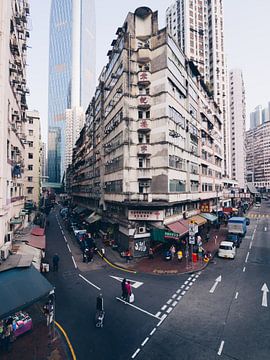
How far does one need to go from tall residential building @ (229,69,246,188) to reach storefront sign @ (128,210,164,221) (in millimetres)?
101861

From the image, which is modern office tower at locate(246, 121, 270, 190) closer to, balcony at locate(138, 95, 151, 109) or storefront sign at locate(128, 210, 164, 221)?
balcony at locate(138, 95, 151, 109)

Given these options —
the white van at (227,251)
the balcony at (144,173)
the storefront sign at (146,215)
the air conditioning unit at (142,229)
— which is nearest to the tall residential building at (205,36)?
the balcony at (144,173)

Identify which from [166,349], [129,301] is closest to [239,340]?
[166,349]

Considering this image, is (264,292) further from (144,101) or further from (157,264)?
(144,101)

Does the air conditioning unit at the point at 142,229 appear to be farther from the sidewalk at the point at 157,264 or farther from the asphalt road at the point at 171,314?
the asphalt road at the point at 171,314

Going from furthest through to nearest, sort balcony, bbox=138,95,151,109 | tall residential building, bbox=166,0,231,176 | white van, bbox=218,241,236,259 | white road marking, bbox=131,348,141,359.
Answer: tall residential building, bbox=166,0,231,176 < balcony, bbox=138,95,151,109 < white van, bbox=218,241,236,259 < white road marking, bbox=131,348,141,359

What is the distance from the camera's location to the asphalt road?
12.4m

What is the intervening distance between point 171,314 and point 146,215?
1503 cm

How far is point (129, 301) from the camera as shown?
58.9ft

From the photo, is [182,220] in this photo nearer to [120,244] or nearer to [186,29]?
[120,244]

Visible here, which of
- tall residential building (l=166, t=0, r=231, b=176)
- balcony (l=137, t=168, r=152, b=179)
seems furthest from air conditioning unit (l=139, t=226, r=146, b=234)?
tall residential building (l=166, t=0, r=231, b=176)

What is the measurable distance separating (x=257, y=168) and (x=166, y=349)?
7998 inches

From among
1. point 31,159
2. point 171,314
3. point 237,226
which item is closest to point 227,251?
point 237,226

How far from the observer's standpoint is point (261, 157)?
186 m
